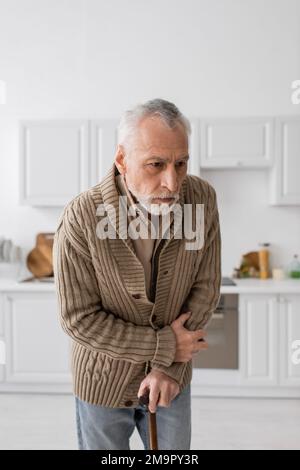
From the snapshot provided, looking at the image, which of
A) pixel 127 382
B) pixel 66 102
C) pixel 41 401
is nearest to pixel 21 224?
pixel 66 102

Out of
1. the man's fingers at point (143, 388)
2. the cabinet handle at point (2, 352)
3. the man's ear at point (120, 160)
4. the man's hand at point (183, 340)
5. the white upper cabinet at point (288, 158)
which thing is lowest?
the cabinet handle at point (2, 352)

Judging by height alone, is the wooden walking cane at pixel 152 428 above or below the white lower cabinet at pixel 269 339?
above

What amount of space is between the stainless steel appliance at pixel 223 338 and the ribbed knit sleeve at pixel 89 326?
2.09m

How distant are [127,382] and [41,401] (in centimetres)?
221

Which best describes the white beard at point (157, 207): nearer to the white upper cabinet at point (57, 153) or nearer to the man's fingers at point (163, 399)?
the man's fingers at point (163, 399)

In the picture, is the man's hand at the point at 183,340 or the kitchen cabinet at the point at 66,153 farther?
the kitchen cabinet at the point at 66,153

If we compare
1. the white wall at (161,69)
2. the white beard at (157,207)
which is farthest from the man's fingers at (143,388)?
the white wall at (161,69)

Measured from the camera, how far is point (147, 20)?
389 centimetres

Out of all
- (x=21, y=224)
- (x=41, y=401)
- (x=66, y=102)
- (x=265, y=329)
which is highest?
(x=66, y=102)

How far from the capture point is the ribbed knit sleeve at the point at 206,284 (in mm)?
1351

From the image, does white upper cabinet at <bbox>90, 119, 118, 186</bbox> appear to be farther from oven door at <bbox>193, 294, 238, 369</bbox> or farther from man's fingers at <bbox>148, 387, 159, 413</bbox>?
man's fingers at <bbox>148, 387, 159, 413</bbox>

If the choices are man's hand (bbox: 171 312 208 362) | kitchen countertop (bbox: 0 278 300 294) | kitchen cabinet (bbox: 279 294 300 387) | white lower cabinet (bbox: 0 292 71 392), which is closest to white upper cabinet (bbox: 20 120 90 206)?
kitchen countertop (bbox: 0 278 300 294)

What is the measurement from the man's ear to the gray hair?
41mm
